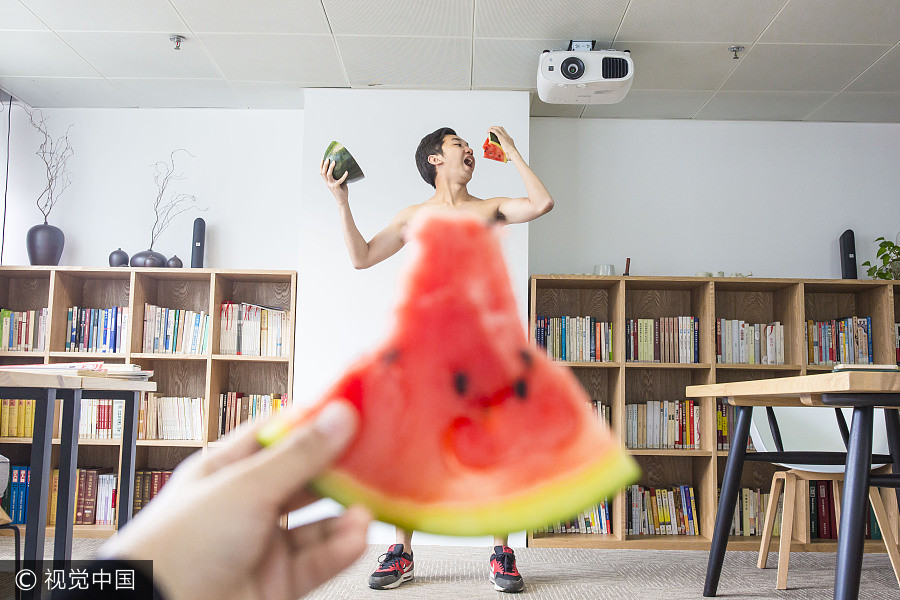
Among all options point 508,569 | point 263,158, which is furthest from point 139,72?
point 508,569

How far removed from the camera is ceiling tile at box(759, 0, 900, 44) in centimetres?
315

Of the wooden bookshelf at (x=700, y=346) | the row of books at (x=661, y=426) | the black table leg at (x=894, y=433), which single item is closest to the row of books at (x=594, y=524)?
the wooden bookshelf at (x=700, y=346)

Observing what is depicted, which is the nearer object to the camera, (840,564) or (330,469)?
(330,469)

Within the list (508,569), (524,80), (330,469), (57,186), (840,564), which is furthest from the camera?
(57,186)

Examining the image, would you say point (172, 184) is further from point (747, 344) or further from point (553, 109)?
point (747, 344)

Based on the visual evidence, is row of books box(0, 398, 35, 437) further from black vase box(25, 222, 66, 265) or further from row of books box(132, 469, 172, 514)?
black vase box(25, 222, 66, 265)

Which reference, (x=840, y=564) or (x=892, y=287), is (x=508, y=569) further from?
(x=892, y=287)

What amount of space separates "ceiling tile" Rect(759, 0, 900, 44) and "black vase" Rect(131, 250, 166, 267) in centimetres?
330

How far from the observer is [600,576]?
3.05 meters

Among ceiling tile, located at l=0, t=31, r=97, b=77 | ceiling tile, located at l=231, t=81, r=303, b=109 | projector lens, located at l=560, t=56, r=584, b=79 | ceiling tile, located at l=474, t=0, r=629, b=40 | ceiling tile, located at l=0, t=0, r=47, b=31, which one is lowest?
projector lens, located at l=560, t=56, r=584, b=79

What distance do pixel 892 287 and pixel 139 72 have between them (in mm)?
4211

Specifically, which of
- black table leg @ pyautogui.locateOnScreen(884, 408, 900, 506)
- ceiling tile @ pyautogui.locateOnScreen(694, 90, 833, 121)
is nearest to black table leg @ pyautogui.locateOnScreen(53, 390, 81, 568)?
black table leg @ pyautogui.locateOnScreen(884, 408, 900, 506)

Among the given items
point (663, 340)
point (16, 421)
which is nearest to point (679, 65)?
point (663, 340)

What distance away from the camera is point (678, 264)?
14.2 feet
